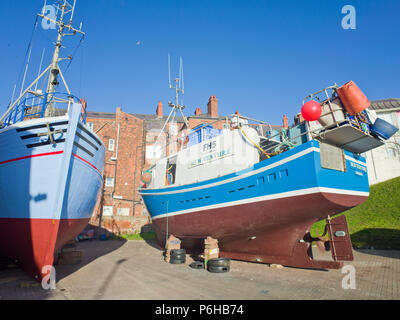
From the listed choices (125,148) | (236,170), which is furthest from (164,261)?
(125,148)

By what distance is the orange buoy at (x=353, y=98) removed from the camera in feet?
24.5

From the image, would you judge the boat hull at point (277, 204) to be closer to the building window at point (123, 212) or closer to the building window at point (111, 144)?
the building window at point (123, 212)

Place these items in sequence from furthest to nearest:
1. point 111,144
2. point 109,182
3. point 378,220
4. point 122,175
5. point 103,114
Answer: point 103,114 < point 111,144 < point 122,175 < point 109,182 < point 378,220

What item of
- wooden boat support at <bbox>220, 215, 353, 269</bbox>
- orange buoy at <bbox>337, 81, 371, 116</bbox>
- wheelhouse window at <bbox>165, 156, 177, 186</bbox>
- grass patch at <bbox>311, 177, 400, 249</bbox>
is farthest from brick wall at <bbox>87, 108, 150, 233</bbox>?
orange buoy at <bbox>337, 81, 371, 116</bbox>

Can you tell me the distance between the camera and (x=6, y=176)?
6.71 metres

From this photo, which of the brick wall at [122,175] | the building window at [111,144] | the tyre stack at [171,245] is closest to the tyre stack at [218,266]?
the tyre stack at [171,245]

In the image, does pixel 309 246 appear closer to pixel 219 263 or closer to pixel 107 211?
pixel 219 263

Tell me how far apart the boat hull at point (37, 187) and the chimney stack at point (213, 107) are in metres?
26.8

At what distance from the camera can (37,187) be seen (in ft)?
21.3

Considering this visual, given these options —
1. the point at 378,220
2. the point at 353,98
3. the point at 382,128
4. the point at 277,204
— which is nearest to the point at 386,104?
the point at 378,220

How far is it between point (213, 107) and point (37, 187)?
2859 cm

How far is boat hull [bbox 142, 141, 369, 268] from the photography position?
7.66 m

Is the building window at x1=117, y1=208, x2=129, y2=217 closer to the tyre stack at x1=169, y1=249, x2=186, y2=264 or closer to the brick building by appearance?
the brick building

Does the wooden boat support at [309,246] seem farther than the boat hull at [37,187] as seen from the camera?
Yes
